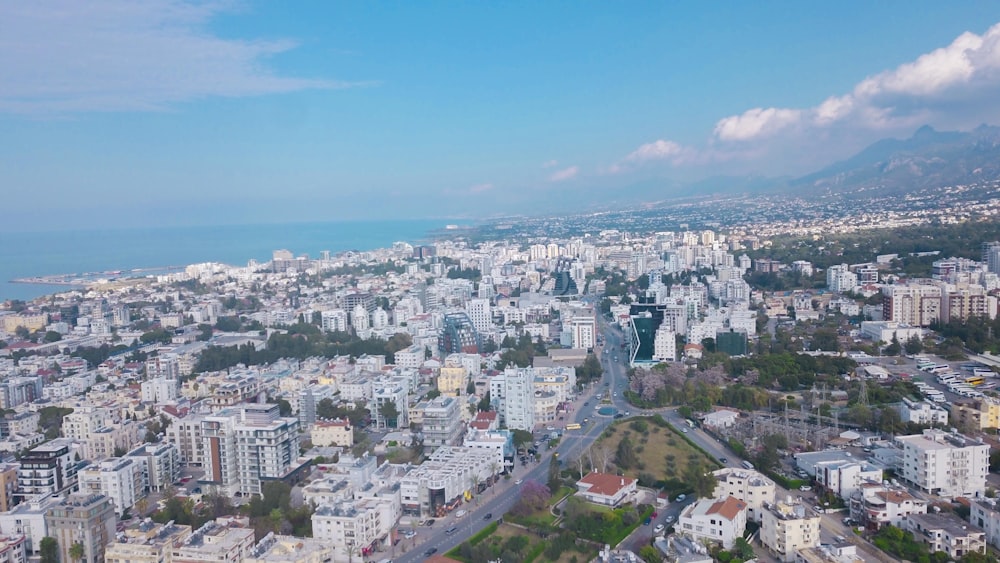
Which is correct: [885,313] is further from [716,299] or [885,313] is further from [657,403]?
[657,403]

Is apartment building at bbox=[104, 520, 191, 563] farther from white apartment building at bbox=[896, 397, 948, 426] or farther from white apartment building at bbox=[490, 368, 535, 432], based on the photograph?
white apartment building at bbox=[896, 397, 948, 426]

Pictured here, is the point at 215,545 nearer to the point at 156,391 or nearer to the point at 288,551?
the point at 288,551

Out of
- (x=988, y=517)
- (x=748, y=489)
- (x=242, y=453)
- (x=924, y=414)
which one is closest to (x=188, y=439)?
(x=242, y=453)

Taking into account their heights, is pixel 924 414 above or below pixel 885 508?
above

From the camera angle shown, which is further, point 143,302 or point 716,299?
point 143,302

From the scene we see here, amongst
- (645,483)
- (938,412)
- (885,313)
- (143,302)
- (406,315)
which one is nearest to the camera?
(645,483)

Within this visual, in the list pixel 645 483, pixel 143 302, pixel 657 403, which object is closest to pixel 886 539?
pixel 645 483

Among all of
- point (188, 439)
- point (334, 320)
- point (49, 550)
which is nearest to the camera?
point (49, 550)
